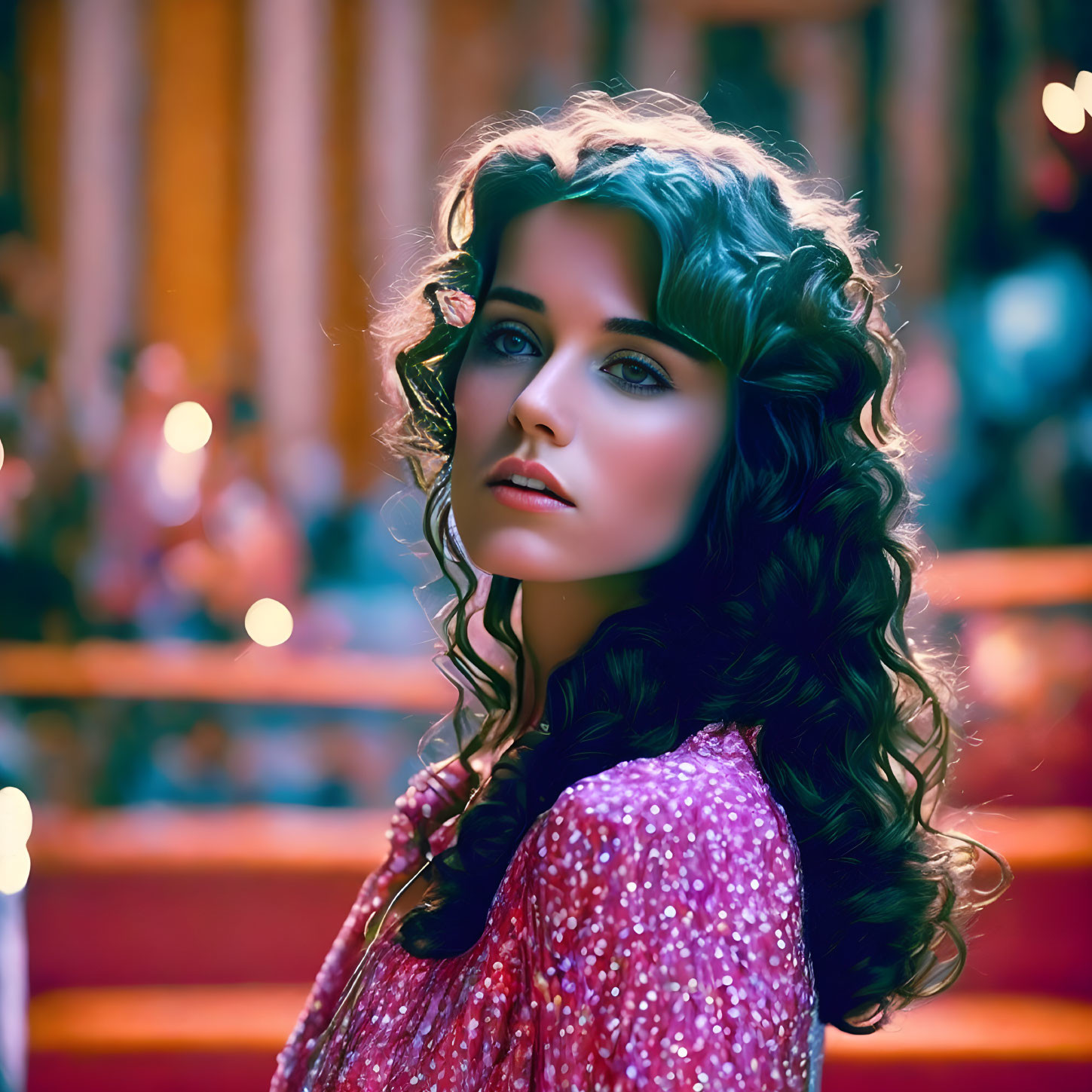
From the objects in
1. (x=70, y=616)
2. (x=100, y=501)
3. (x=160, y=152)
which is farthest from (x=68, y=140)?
(x=70, y=616)

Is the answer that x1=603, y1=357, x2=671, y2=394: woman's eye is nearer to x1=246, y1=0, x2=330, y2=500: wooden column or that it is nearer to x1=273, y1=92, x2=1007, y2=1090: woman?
x1=273, y1=92, x2=1007, y2=1090: woman

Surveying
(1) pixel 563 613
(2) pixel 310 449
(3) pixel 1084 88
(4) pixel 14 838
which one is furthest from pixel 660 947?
(3) pixel 1084 88

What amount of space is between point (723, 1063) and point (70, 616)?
10.6 ft

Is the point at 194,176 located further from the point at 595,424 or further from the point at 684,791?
the point at 684,791

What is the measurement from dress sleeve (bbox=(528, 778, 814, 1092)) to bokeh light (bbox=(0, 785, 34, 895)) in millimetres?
1876

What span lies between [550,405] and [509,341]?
0.10 metres

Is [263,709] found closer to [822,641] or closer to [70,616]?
[70,616]

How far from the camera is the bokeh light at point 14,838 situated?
243 cm

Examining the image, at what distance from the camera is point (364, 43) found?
4785mm

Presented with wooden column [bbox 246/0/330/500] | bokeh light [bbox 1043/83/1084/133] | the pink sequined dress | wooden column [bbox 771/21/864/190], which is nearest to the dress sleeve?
the pink sequined dress

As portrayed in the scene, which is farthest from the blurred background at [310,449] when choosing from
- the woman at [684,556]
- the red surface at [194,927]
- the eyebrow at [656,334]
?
the eyebrow at [656,334]

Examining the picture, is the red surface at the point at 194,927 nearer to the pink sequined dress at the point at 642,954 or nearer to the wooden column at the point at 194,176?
the pink sequined dress at the point at 642,954

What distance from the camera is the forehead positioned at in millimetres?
849

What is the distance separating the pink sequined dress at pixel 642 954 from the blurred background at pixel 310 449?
944mm
